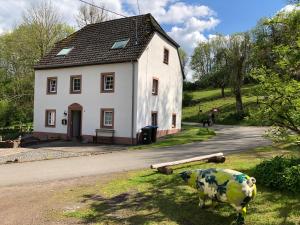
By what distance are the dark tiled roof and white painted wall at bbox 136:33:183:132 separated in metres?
0.75

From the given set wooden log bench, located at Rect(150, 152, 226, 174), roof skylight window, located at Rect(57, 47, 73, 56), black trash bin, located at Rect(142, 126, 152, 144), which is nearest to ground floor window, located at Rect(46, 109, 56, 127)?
roof skylight window, located at Rect(57, 47, 73, 56)

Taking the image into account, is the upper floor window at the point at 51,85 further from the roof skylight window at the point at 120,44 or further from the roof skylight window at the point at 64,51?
the roof skylight window at the point at 120,44

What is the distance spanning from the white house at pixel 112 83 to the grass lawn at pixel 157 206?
16359 mm

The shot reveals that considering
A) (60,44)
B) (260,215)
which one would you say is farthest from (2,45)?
(260,215)

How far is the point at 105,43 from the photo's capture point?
31.1 meters

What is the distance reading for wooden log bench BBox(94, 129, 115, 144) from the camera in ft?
92.7

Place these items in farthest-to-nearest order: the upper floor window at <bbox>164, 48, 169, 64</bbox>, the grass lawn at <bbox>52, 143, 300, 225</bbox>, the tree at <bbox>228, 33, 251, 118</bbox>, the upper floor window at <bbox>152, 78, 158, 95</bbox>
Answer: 1. the tree at <bbox>228, 33, 251, 118</bbox>
2. the upper floor window at <bbox>164, 48, 169, 64</bbox>
3. the upper floor window at <bbox>152, 78, 158, 95</bbox>
4. the grass lawn at <bbox>52, 143, 300, 225</bbox>

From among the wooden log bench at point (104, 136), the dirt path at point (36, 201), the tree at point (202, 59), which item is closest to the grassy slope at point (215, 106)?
the tree at point (202, 59)

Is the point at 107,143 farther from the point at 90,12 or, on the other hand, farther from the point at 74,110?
the point at 90,12

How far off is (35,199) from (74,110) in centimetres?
2094

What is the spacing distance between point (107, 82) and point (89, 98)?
2.00 m

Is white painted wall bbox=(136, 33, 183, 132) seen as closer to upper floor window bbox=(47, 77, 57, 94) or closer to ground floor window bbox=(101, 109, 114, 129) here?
ground floor window bbox=(101, 109, 114, 129)

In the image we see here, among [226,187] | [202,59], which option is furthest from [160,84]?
[202,59]

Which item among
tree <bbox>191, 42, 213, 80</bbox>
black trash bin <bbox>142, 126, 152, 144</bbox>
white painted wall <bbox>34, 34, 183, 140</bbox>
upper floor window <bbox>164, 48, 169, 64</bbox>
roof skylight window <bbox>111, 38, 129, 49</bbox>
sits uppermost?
tree <bbox>191, 42, 213, 80</bbox>
